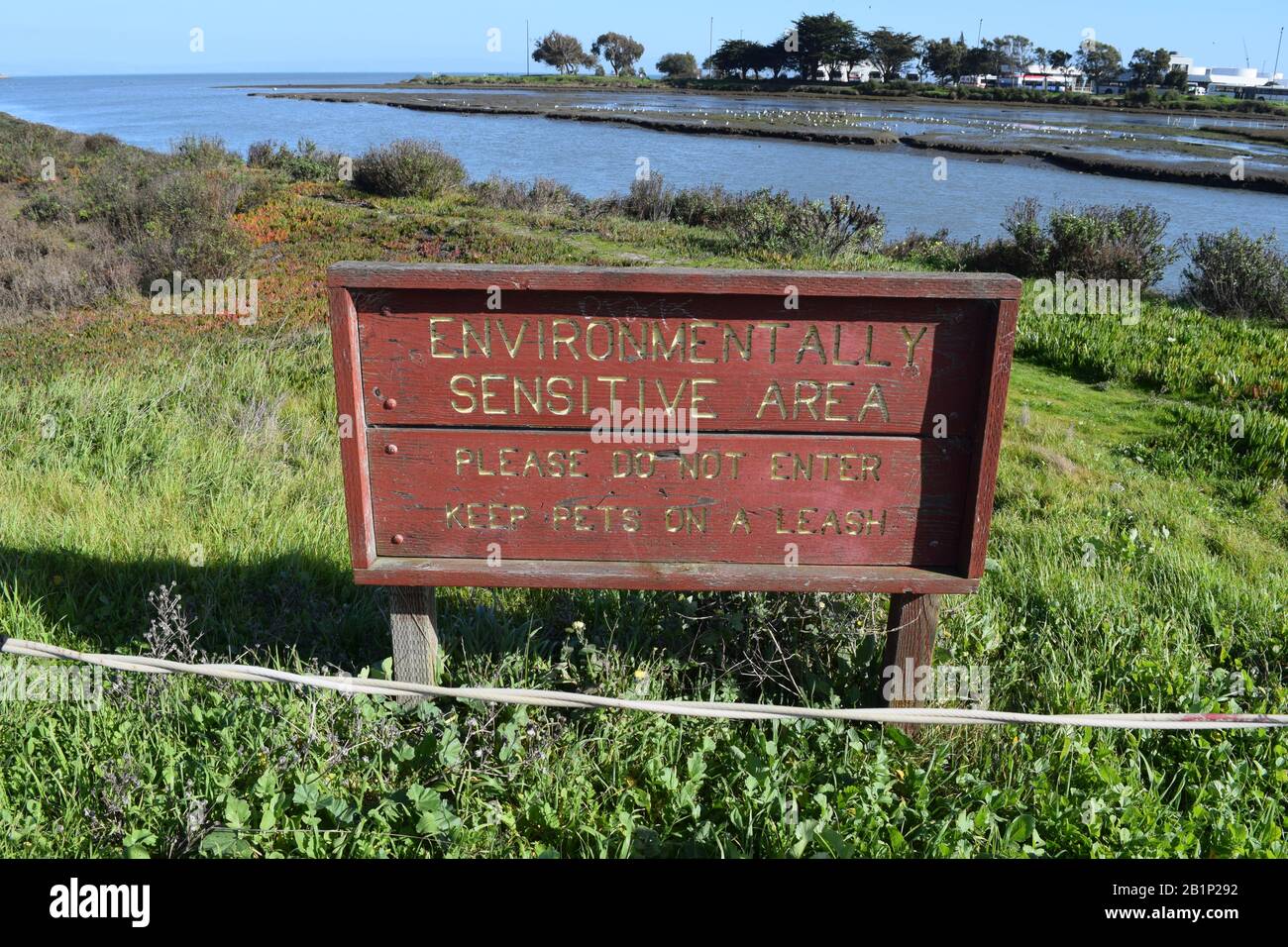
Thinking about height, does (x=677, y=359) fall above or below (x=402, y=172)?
below

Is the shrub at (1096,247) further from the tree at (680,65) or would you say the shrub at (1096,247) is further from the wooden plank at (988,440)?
the tree at (680,65)

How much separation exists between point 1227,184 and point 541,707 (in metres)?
34.7

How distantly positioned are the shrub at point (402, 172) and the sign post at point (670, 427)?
20.6 m

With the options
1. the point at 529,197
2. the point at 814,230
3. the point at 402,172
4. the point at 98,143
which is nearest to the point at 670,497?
the point at 814,230

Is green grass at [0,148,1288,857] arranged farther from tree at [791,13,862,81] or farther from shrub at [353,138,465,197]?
tree at [791,13,862,81]

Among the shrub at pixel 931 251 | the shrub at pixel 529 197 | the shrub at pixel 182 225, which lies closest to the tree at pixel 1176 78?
the shrub at pixel 529 197

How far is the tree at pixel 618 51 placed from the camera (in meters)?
151

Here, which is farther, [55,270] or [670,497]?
[55,270]

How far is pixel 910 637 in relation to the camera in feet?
9.68

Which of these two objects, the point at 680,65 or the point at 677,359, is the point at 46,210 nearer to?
the point at 677,359

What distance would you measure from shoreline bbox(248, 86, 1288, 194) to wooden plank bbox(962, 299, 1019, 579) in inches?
1306

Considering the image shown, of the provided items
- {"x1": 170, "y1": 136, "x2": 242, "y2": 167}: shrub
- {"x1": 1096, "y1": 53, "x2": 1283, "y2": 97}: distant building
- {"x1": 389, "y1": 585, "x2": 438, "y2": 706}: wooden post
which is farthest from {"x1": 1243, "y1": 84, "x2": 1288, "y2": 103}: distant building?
{"x1": 389, "y1": 585, "x2": 438, "y2": 706}: wooden post

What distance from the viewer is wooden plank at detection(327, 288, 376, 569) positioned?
2602 mm

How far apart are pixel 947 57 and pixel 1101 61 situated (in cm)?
2169
